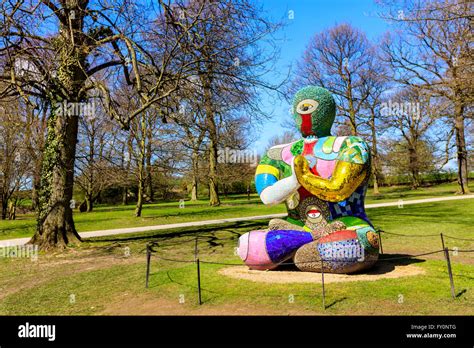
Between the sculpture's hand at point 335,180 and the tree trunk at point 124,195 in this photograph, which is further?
the tree trunk at point 124,195

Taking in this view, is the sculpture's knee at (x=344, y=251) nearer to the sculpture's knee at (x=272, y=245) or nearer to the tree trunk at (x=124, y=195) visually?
the sculpture's knee at (x=272, y=245)

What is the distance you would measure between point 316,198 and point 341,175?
33.1 inches

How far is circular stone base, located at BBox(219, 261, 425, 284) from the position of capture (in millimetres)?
7336

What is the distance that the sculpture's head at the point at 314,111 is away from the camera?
8.23 m

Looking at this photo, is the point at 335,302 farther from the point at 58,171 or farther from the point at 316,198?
the point at 58,171

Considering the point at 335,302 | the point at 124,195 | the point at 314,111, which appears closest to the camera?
the point at 335,302

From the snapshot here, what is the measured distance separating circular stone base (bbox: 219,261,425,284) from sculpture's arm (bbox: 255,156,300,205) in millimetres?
1444

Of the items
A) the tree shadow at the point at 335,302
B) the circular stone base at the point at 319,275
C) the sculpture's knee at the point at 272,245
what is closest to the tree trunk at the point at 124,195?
the circular stone base at the point at 319,275

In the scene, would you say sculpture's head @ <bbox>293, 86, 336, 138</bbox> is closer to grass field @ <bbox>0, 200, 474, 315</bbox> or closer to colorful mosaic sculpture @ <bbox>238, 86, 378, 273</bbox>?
colorful mosaic sculpture @ <bbox>238, 86, 378, 273</bbox>

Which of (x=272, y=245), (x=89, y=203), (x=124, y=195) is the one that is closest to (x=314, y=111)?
(x=272, y=245)

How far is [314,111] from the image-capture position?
26.9ft

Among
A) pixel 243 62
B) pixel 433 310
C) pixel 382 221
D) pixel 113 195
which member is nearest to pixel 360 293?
pixel 433 310

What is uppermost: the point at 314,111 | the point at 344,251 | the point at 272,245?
the point at 314,111

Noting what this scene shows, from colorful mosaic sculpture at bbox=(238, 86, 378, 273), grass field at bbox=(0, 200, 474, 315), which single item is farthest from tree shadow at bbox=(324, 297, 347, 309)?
colorful mosaic sculpture at bbox=(238, 86, 378, 273)
